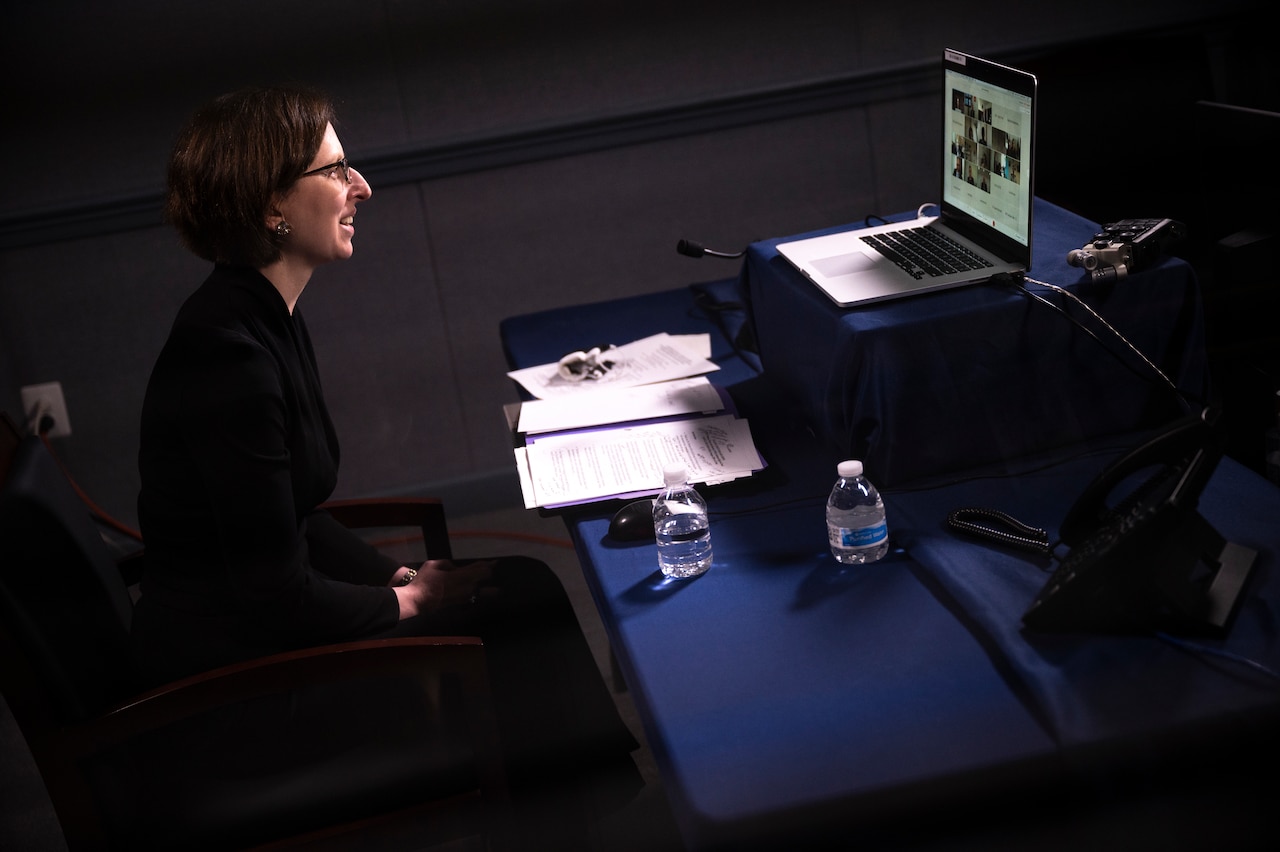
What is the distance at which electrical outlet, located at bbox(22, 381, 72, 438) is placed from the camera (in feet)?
7.87

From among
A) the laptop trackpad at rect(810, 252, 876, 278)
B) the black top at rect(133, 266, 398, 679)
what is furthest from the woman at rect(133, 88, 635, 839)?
the laptop trackpad at rect(810, 252, 876, 278)

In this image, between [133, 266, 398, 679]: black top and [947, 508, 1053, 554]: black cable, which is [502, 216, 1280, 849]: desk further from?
[133, 266, 398, 679]: black top

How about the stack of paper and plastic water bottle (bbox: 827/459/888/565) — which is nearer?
plastic water bottle (bbox: 827/459/888/565)

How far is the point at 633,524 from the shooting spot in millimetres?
1294

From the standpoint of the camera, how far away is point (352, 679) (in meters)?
1.21

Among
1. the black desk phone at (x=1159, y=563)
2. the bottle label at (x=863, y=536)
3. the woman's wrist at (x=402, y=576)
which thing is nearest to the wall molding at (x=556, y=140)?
the woman's wrist at (x=402, y=576)

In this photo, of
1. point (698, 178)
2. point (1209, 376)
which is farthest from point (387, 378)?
point (1209, 376)

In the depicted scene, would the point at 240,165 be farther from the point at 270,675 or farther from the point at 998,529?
the point at 998,529

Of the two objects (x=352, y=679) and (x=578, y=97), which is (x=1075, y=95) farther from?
(x=352, y=679)

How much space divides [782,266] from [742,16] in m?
1.12

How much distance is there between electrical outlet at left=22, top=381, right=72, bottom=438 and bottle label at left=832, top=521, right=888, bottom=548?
1939 millimetres

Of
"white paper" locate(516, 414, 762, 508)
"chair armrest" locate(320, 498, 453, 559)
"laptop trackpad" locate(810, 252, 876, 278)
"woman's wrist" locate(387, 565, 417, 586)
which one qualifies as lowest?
"woman's wrist" locate(387, 565, 417, 586)

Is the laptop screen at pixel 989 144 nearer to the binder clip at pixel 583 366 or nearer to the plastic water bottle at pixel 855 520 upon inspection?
the plastic water bottle at pixel 855 520

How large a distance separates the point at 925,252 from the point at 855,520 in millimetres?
443
